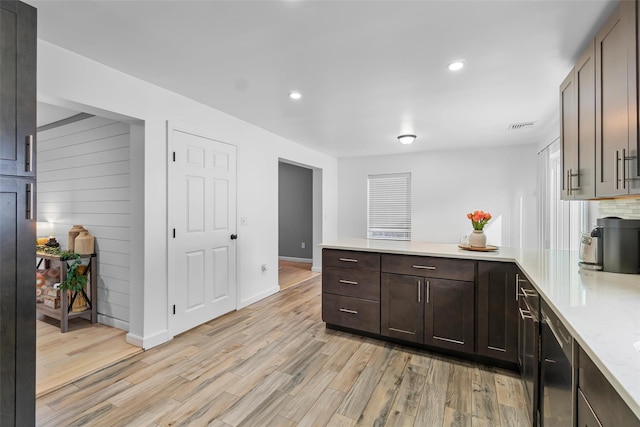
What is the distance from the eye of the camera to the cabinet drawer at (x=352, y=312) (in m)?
2.95

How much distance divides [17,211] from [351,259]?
8.06 feet

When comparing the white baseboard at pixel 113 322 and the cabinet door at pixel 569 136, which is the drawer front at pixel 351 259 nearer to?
the cabinet door at pixel 569 136

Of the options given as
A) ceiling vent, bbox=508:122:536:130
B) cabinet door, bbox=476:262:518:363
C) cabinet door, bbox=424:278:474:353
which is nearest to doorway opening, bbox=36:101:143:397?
cabinet door, bbox=424:278:474:353

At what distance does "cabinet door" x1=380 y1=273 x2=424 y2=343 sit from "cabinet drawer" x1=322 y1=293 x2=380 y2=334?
83 millimetres

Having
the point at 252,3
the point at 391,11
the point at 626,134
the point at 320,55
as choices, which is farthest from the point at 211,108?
the point at 626,134

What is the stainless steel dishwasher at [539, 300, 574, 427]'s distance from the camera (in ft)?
3.79

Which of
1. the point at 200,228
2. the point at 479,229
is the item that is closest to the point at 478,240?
the point at 479,229

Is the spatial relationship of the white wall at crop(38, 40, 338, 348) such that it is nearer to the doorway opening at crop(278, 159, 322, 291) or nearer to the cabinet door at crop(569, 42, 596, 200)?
the doorway opening at crop(278, 159, 322, 291)

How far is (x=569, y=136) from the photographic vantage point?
2.16 m

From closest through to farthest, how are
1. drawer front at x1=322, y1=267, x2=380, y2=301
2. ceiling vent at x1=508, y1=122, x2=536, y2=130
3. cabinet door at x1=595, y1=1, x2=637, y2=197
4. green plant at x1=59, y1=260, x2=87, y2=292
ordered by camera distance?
cabinet door at x1=595, y1=1, x2=637, y2=197, drawer front at x1=322, y1=267, x2=380, y2=301, green plant at x1=59, y1=260, x2=87, y2=292, ceiling vent at x1=508, y1=122, x2=536, y2=130

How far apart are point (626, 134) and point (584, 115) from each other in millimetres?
575

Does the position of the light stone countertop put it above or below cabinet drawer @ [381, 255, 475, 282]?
above

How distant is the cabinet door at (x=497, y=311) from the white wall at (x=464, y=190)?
325 cm

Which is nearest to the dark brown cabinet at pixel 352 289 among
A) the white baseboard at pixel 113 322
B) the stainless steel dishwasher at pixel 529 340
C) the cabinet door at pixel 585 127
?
the stainless steel dishwasher at pixel 529 340
